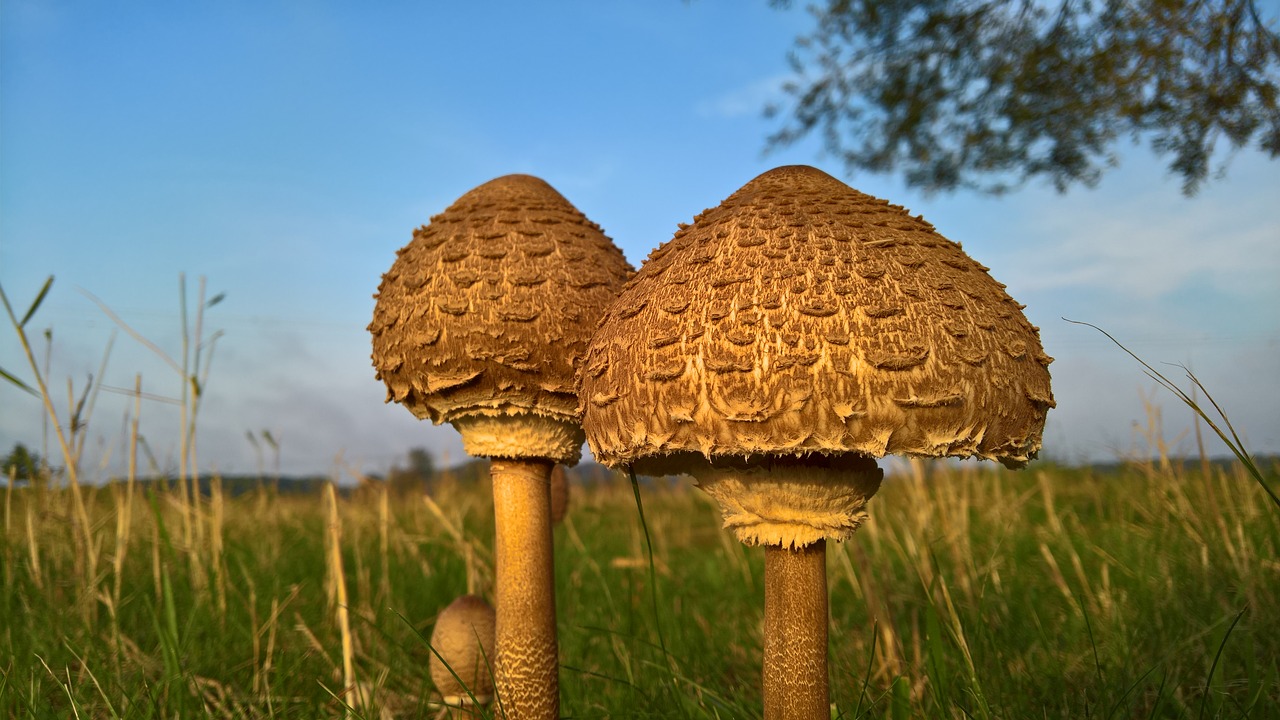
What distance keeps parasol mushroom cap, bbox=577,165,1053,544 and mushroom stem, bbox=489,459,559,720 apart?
841mm

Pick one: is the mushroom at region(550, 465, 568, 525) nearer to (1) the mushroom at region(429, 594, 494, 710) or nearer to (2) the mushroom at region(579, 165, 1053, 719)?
(1) the mushroom at region(429, 594, 494, 710)

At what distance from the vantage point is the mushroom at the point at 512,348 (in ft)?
10.2

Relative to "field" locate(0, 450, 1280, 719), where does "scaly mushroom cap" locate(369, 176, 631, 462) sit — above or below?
above

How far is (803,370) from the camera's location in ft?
7.51

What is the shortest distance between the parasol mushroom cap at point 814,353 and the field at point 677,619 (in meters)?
0.78

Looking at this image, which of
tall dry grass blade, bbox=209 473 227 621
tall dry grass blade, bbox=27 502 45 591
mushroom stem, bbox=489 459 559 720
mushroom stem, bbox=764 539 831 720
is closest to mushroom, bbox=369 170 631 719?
mushroom stem, bbox=489 459 559 720

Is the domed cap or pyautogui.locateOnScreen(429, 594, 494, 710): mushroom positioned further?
pyautogui.locateOnScreen(429, 594, 494, 710): mushroom

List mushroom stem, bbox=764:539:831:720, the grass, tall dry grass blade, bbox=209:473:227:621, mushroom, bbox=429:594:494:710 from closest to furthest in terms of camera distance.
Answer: mushroom stem, bbox=764:539:831:720 → the grass → mushroom, bbox=429:594:494:710 → tall dry grass blade, bbox=209:473:227:621

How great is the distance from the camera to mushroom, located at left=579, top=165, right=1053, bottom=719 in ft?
7.58

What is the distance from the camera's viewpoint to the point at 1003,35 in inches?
458

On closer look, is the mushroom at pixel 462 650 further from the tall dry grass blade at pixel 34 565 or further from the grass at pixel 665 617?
the tall dry grass blade at pixel 34 565

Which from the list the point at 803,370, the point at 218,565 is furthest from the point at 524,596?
the point at 218,565

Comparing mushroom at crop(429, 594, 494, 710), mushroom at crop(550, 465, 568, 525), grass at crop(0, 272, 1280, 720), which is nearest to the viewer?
grass at crop(0, 272, 1280, 720)

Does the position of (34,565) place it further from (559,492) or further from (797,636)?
(797,636)
